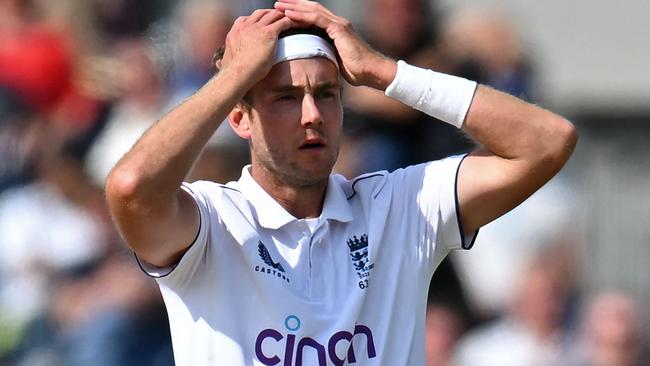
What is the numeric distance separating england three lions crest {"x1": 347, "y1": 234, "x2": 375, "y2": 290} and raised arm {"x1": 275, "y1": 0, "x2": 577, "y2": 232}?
30 centimetres

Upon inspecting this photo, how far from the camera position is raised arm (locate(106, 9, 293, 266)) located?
3490 millimetres

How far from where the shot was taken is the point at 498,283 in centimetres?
699

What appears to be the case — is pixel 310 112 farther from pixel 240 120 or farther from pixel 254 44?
pixel 240 120

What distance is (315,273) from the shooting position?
374cm

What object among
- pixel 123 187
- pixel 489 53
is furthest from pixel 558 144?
pixel 489 53

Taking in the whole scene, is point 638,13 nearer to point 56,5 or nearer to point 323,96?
point 56,5

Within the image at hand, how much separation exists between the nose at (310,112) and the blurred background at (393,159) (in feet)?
10.4

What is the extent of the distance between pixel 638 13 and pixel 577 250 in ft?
5.51

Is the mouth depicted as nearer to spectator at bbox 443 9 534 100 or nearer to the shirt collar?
the shirt collar

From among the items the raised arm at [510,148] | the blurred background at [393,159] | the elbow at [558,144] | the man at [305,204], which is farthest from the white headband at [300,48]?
the blurred background at [393,159]

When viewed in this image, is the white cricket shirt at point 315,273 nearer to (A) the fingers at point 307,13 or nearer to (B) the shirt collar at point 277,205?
(B) the shirt collar at point 277,205

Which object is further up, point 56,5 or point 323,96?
point 323,96

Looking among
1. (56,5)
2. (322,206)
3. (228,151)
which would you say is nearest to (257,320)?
(322,206)

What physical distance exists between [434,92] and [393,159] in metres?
3.10
